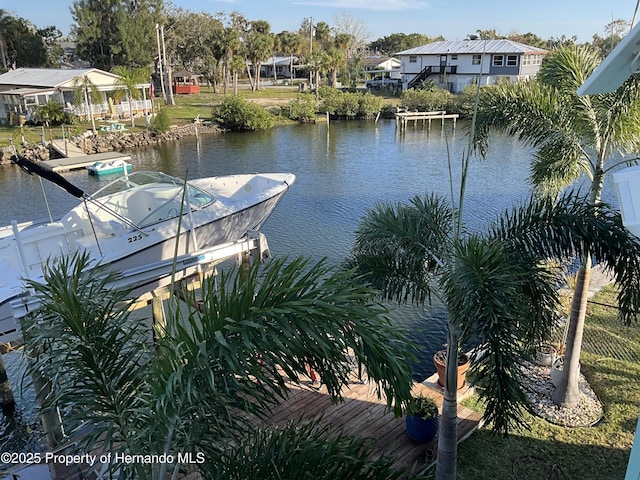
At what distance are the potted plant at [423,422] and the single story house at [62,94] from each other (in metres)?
33.6

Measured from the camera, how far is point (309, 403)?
7379 millimetres

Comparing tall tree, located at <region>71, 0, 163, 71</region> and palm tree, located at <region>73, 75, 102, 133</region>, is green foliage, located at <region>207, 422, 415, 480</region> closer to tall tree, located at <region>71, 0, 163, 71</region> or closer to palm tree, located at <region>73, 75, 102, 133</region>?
palm tree, located at <region>73, 75, 102, 133</region>

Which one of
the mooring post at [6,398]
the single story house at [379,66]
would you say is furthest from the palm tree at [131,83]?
the single story house at [379,66]

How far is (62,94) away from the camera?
3494cm

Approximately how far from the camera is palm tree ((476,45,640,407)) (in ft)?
21.2

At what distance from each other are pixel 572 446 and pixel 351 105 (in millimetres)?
37091

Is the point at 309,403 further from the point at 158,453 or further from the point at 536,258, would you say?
the point at 158,453

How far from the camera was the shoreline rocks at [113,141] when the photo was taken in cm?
2749

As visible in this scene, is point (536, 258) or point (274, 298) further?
point (536, 258)

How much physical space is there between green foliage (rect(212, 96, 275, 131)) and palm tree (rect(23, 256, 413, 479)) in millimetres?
34190

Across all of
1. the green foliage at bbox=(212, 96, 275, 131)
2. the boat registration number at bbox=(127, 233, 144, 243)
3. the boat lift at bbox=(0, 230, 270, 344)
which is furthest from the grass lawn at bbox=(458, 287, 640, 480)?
the green foliage at bbox=(212, 96, 275, 131)

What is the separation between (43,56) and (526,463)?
187 feet

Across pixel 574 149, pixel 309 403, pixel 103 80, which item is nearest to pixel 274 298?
pixel 309 403

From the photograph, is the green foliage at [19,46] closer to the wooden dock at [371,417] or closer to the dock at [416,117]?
the dock at [416,117]
